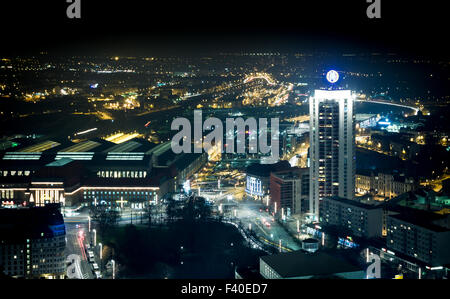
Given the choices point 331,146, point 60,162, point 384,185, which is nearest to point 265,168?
point 331,146

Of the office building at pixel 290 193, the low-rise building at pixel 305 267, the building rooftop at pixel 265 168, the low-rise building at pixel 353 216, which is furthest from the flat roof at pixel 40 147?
the low-rise building at pixel 305 267

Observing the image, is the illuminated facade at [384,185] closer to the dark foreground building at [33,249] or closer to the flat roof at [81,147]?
the flat roof at [81,147]

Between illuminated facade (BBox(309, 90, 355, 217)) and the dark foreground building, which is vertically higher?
illuminated facade (BBox(309, 90, 355, 217))

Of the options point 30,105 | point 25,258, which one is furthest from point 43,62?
point 25,258

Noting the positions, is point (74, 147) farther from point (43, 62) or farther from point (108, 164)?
point (43, 62)

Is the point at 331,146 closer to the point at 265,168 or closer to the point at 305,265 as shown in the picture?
the point at 265,168

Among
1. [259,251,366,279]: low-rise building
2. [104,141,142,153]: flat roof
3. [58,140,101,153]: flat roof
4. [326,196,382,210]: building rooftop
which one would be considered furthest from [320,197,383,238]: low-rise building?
[58,140,101,153]: flat roof

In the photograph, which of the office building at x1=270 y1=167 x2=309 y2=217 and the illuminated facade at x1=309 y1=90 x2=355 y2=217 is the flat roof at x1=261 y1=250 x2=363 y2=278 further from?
the office building at x1=270 y1=167 x2=309 y2=217
